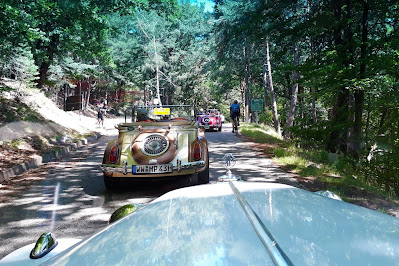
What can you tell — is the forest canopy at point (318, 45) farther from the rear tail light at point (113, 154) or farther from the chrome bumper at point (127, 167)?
the chrome bumper at point (127, 167)

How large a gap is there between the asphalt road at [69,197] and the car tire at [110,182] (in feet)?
0.36

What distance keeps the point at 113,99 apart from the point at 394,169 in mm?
49265

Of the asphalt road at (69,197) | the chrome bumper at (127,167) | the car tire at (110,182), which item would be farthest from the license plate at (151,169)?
the car tire at (110,182)

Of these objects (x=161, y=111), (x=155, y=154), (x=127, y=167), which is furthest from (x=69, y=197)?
(x=161, y=111)

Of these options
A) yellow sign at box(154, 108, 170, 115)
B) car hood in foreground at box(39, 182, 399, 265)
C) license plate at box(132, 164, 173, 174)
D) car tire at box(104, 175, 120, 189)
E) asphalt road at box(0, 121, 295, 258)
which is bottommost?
asphalt road at box(0, 121, 295, 258)

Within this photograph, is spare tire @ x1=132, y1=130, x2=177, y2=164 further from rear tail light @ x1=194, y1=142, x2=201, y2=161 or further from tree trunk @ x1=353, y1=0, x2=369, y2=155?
tree trunk @ x1=353, y1=0, x2=369, y2=155

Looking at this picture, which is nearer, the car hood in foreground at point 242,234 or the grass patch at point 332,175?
the car hood in foreground at point 242,234

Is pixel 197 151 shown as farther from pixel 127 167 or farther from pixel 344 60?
pixel 344 60

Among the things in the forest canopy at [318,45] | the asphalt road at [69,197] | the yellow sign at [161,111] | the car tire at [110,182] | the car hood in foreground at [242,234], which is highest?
the forest canopy at [318,45]

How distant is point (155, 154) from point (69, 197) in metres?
1.78

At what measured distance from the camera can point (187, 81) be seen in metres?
49.1

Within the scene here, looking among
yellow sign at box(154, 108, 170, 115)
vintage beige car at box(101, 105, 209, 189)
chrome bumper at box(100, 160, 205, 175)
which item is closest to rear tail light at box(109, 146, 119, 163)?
vintage beige car at box(101, 105, 209, 189)

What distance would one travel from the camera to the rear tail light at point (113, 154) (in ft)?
20.7

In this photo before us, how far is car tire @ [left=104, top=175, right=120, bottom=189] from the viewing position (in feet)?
21.7
